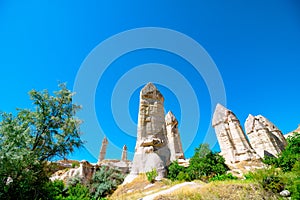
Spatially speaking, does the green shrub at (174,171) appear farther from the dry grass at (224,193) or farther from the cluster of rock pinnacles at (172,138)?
the dry grass at (224,193)

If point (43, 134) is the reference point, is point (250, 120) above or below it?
above

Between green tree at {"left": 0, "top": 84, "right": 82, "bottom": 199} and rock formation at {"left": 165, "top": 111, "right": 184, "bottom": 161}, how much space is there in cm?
1403

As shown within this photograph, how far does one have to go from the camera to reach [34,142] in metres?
9.31

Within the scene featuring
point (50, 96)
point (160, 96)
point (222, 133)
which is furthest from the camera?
point (222, 133)

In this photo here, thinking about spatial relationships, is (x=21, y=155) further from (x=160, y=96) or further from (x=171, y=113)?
(x=171, y=113)

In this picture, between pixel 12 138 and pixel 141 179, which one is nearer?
pixel 12 138

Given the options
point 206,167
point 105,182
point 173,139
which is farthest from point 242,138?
point 105,182

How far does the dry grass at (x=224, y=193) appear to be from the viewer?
6391 millimetres

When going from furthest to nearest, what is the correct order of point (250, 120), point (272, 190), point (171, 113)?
point (171, 113), point (250, 120), point (272, 190)

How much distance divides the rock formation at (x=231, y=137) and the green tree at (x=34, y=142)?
16.9 metres

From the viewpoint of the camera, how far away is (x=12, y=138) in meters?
8.30

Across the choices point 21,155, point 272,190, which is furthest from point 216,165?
point 21,155

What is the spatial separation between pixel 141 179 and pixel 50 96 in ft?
29.3

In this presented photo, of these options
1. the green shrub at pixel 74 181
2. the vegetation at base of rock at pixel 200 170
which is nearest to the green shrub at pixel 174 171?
the vegetation at base of rock at pixel 200 170
